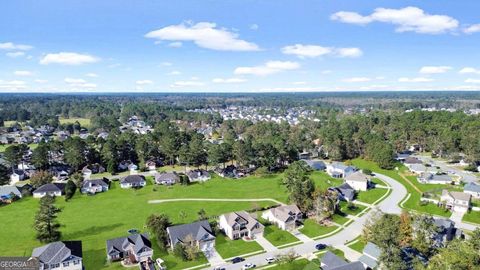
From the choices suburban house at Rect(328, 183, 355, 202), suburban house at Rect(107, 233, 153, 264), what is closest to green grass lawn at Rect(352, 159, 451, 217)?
suburban house at Rect(328, 183, 355, 202)

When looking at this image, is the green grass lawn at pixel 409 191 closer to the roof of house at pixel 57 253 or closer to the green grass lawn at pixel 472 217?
the green grass lawn at pixel 472 217

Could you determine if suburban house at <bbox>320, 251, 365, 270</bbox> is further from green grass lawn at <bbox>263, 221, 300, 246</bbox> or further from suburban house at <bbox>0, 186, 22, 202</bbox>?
suburban house at <bbox>0, 186, 22, 202</bbox>

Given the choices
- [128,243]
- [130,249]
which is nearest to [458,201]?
[130,249]

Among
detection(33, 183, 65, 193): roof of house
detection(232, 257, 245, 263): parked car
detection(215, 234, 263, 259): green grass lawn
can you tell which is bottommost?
detection(215, 234, 263, 259): green grass lawn

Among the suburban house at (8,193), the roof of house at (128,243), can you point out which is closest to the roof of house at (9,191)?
the suburban house at (8,193)

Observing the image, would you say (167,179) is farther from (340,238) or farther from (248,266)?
(340,238)

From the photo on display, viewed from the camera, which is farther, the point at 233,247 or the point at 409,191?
the point at 409,191

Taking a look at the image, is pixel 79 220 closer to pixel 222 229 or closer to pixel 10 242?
pixel 10 242
